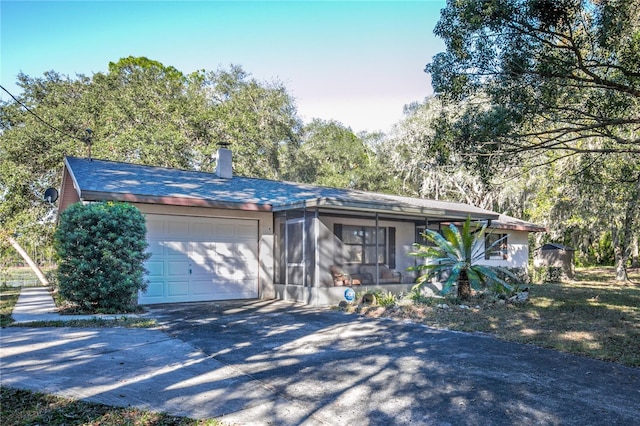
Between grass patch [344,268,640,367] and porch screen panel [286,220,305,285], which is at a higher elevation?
porch screen panel [286,220,305,285]

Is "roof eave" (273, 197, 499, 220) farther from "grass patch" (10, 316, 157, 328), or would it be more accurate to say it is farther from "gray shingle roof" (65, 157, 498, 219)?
"grass patch" (10, 316, 157, 328)

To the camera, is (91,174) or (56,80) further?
(56,80)

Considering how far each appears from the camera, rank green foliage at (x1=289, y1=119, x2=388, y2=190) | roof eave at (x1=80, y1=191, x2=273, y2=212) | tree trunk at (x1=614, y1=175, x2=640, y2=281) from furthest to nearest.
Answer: green foliage at (x1=289, y1=119, x2=388, y2=190) → tree trunk at (x1=614, y1=175, x2=640, y2=281) → roof eave at (x1=80, y1=191, x2=273, y2=212)

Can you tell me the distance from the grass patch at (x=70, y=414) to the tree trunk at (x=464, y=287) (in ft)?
27.0

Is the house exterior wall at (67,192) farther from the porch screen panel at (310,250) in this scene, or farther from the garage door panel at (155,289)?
the porch screen panel at (310,250)

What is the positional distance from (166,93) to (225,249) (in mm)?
13819

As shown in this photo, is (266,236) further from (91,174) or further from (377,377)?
(377,377)

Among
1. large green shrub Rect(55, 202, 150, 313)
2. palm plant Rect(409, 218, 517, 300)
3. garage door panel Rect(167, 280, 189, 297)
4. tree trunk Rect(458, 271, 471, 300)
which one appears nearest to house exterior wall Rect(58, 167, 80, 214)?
garage door panel Rect(167, 280, 189, 297)

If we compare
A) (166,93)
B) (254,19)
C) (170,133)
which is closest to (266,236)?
(254,19)

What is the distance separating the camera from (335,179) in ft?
93.4

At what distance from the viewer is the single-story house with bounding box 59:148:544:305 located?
10578 millimetres

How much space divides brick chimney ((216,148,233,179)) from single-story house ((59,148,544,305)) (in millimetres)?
661

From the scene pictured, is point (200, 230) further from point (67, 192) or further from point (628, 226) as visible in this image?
point (628, 226)

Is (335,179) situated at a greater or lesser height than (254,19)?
lesser
